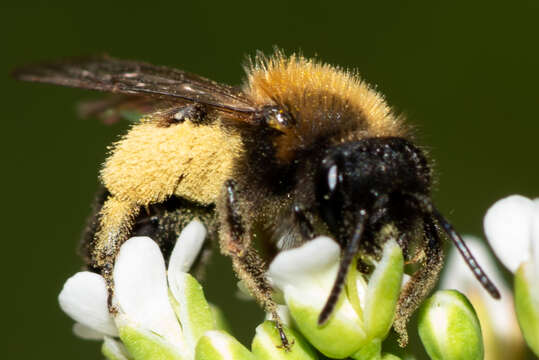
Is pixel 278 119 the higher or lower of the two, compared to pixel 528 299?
higher

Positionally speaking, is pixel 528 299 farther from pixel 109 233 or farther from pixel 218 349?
pixel 109 233

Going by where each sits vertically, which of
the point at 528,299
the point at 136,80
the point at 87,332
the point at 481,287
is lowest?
the point at 528,299

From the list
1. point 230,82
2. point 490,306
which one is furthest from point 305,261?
point 230,82

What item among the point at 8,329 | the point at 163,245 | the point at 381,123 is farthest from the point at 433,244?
the point at 8,329

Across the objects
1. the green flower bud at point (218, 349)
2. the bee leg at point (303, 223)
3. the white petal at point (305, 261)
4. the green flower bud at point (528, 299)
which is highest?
the bee leg at point (303, 223)

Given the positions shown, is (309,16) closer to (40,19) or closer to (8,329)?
(40,19)

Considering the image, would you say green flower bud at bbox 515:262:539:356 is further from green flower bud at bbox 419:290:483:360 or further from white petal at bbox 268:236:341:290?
white petal at bbox 268:236:341:290

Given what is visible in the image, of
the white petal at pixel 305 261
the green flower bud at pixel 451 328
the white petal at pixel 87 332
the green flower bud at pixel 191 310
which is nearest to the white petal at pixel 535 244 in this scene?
the green flower bud at pixel 451 328

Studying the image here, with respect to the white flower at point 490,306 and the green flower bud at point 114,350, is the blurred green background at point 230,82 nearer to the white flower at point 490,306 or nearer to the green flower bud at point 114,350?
the white flower at point 490,306
